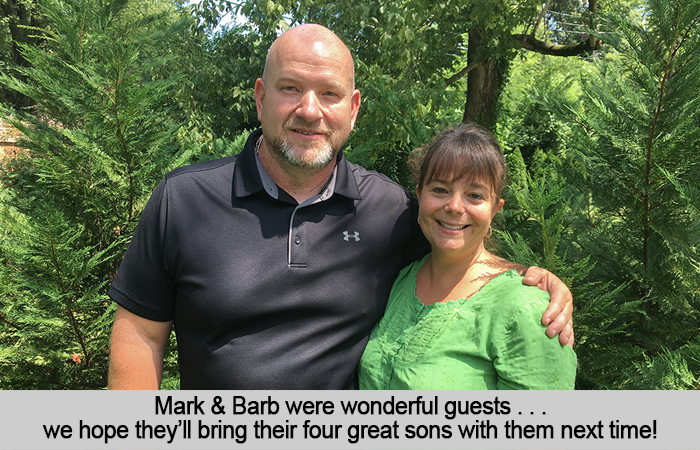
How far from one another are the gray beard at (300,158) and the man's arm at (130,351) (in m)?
0.90

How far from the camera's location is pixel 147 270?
7.15ft

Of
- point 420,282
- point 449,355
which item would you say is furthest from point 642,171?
point 449,355

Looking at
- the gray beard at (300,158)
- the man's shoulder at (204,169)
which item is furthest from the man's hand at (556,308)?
the man's shoulder at (204,169)

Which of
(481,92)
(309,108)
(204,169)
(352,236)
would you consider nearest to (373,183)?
(352,236)

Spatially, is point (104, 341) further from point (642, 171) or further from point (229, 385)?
point (642, 171)

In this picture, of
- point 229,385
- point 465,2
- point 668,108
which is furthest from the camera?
point 465,2

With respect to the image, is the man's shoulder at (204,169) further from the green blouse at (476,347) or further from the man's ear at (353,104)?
the green blouse at (476,347)

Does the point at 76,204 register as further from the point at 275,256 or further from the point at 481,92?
the point at 481,92

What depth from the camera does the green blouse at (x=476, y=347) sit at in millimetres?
1767

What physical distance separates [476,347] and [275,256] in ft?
2.79

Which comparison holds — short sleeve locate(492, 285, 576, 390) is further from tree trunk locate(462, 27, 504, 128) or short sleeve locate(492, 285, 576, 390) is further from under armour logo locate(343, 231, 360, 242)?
tree trunk locate(462, 27, 504, 128)
